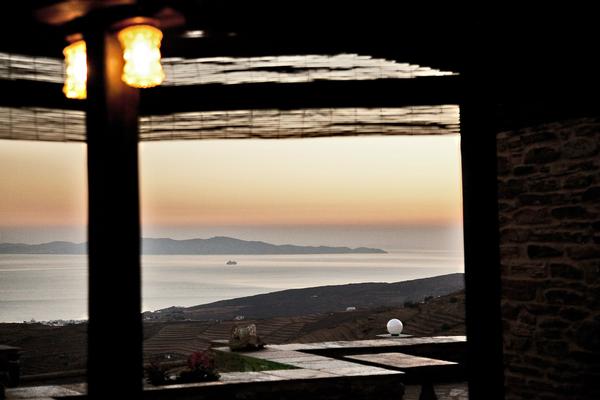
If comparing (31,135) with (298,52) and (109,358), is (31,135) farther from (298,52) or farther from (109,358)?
(109,358)

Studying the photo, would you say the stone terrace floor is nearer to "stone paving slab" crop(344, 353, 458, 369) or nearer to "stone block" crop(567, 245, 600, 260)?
"stone paving slab" crop(344, 353, 458, 369)

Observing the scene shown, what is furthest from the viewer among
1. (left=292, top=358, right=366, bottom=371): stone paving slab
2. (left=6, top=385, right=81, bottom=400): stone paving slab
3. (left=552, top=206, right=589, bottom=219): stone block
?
(left=292, top=358, right=366, bottom=371): stone paving slab

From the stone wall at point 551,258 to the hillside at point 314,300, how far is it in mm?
15187

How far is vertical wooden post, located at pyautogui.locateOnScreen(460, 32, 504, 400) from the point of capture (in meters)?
4.42

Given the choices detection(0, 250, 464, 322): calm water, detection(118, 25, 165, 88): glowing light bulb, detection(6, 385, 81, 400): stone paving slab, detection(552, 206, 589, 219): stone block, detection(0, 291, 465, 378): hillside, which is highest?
detection(118, 25, 165, 88): glowing light bulb

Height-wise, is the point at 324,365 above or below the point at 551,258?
below

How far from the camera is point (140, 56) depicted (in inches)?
133

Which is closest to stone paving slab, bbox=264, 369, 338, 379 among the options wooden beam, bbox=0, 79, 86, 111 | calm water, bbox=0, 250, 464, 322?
wooden beam, bbox=0, 79, 86, 111

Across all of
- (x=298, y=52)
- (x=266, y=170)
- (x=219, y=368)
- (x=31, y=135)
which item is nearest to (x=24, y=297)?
(x=266, y=170)

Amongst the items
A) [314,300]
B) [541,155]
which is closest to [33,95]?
[541,155]

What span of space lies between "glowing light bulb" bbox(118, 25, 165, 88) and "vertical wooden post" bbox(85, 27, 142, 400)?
0.05 metres

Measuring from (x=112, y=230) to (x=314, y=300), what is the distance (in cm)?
2079

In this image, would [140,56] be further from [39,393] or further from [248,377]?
[248,377]

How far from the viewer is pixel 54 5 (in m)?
3.31
